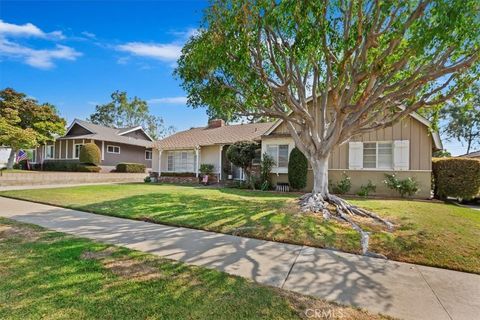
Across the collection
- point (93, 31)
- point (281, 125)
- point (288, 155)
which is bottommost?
point (288, 155)

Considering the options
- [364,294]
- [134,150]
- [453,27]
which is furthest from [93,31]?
[134,150]

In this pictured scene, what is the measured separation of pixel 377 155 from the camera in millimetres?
14281

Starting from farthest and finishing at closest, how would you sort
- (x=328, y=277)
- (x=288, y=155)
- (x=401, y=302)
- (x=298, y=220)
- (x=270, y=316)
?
(x=288, y=155) → (x=298, y=220) → (x=328, y=277) → (x=401, y=302) → (x=270, y=316)

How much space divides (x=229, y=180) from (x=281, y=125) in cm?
649

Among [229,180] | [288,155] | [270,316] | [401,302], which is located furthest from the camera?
[229,180]

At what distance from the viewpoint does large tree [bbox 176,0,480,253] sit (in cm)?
670

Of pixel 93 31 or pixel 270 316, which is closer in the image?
pixel 270 316

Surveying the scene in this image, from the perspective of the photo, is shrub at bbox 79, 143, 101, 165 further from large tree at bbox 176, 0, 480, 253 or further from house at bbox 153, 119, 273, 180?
large tree at bbox 176, 0, 480, 253

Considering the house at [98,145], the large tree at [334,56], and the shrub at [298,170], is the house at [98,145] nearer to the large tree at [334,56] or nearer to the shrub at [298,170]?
the shrub at [298,170]

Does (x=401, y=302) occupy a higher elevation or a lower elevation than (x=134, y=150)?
lower

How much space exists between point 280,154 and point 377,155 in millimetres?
5422

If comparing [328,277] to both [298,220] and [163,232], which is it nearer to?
[298,220]

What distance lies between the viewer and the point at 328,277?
3936mm

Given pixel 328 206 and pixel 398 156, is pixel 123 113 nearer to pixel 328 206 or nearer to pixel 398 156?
pixel 398 156
